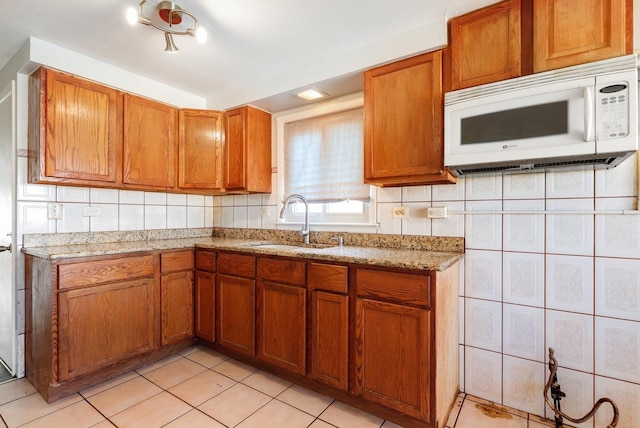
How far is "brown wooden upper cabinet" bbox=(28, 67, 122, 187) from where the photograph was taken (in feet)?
6.31

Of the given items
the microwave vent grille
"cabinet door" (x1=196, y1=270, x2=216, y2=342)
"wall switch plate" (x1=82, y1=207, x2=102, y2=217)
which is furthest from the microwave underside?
"wall switch plate" (x1=82, y1=207, x2=102, y2=217)

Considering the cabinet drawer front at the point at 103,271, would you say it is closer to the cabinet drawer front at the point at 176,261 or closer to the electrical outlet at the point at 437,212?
the cabinet drawer front at the point at 176,261

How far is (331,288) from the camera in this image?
1.74 meters

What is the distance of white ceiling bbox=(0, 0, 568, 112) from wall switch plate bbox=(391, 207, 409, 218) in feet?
3.04

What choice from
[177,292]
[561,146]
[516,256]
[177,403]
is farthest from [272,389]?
[561,146]

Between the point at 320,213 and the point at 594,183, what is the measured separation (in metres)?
1.70

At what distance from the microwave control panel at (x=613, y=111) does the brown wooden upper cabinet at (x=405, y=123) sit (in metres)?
0.64

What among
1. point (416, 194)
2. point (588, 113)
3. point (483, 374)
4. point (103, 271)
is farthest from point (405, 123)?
point (103, 271)

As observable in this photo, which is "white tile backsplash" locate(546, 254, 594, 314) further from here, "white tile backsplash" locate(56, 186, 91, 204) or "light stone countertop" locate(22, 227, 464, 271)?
"white tile backsplash" locate(56, 186, 91, 204)

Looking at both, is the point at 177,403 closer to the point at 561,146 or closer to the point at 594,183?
the point at 561,146

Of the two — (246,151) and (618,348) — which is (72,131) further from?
(618,348)

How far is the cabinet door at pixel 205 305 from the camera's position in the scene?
235 cm

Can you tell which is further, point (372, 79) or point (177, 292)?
point (177, 292)

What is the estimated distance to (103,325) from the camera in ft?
6.40
